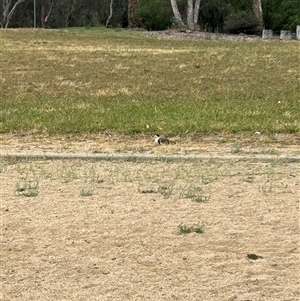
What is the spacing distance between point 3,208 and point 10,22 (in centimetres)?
3388

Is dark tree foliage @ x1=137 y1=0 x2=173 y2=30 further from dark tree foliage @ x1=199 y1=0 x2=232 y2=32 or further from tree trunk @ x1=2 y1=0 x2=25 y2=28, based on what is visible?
tree trunk @ x1=2 y1=0 x2=25 y2=28

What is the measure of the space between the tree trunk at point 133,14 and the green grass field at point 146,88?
12.2 m

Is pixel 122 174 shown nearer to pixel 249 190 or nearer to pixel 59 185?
pixel 59 185

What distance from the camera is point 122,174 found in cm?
636

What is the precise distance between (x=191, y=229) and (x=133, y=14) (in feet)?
96.2

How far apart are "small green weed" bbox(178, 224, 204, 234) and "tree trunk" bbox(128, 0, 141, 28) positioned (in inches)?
1140

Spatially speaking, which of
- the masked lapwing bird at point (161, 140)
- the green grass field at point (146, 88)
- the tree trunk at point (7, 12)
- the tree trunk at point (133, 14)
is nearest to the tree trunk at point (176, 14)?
the tree trunk at point (133, 14)

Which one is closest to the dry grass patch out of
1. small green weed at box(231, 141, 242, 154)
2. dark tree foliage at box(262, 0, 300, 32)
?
small green weed at box(231, 141, 242, 154)

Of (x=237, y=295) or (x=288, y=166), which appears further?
(x=288, y=166)

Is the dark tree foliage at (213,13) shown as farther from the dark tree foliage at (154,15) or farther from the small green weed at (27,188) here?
the small green weed at (27,188)

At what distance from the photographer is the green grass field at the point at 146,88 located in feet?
30.0

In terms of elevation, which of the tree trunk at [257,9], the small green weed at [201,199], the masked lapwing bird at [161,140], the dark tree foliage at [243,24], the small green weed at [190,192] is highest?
the tree trunk at [257,9]

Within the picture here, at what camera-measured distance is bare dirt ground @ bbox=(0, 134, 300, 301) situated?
153 inches

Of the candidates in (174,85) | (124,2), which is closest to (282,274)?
(174,85)
